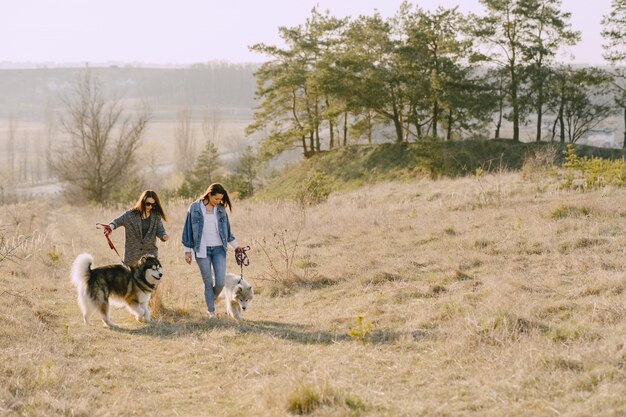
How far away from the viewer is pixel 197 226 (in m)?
8.29

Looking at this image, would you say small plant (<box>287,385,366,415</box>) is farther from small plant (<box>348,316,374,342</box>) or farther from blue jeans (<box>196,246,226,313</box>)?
blue jeans (<box>196,246,226,313</box>)

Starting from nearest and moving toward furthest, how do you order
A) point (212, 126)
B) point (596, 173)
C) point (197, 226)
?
point (197, 226) < point (596, 173) < point (212, 126)

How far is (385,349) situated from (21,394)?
3.79 m

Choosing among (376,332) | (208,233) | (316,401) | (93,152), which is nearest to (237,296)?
(208,233)

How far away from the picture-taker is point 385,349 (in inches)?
259

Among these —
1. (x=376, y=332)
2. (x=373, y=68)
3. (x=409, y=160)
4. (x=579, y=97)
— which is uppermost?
(x=373, y=68)

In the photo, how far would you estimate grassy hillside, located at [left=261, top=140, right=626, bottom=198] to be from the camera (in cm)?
3142

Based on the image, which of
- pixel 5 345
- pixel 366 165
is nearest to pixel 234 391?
pixel 5 345

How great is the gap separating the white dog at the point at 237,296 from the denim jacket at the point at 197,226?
28.7 inches

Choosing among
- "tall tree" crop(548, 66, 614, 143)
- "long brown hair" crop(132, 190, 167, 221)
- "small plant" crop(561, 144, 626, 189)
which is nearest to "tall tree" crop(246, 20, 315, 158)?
"tall tree" crop(548, 66, 614, 143)

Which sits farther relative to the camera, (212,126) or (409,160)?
→ (212,126)

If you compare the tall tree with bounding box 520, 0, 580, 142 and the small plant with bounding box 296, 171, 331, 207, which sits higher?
the tall tree with bounding box 520, 0, 580, 142

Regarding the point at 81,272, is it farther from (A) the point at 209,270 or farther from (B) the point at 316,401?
(B) the point at 316,401

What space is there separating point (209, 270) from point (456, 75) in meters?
29.1
